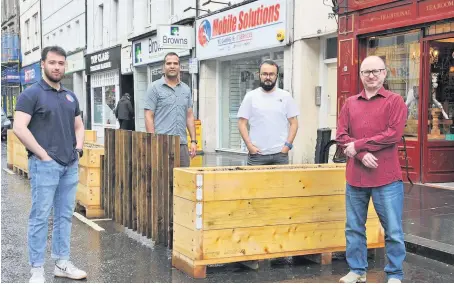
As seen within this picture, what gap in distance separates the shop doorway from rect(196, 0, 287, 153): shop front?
4.55 meters

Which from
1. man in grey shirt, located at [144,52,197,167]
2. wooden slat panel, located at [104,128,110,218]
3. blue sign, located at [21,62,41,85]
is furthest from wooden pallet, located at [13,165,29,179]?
blue sign, located at [21,62,41,85]

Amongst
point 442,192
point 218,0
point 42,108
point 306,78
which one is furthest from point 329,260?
point 218,0

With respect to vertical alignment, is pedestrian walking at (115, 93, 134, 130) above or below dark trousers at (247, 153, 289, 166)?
above

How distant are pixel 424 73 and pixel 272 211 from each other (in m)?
5.87

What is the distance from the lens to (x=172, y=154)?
584 centimetres

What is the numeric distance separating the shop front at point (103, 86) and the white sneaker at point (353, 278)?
67.5 ft

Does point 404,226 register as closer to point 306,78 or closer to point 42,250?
point 42,250

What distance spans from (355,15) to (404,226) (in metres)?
5.75

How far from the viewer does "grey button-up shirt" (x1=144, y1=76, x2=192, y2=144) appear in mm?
6570

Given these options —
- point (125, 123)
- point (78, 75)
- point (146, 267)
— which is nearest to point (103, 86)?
point (78, 75)

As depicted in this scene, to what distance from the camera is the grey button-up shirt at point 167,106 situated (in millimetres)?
6570

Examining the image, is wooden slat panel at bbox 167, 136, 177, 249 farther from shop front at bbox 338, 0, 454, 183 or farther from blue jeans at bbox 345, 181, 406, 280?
shop front at bbox 338, 0, 454, 183

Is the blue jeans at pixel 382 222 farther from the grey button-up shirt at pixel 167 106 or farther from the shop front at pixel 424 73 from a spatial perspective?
the shop front at pixel 424 73

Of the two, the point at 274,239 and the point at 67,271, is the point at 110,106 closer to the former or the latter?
the point at 67,271
